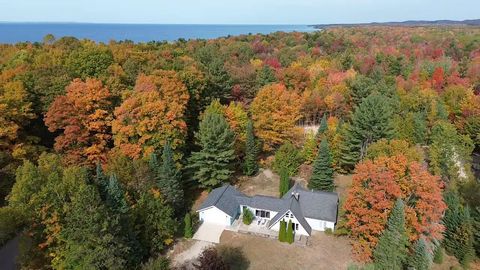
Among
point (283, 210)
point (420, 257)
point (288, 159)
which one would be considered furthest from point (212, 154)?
point (420, 257)

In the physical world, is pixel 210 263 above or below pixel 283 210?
above

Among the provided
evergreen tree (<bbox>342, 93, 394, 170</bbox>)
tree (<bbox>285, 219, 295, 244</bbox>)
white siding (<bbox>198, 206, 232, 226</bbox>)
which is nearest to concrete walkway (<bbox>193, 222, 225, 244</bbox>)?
white siding (<bbox>198, 206, 232, 226</bbox>)

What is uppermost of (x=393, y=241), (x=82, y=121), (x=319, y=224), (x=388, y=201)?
(x=82, y=121)

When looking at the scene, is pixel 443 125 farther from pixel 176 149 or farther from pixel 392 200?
pixel 176 149

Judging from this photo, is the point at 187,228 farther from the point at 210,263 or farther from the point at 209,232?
the point at 210,263

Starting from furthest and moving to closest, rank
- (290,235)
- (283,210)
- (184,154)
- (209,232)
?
(184,154)
(209,232)
(283,210)
(290,235)

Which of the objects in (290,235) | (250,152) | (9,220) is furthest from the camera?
(250,152)

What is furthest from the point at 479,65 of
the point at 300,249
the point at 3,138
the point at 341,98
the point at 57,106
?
the point at 3,138
